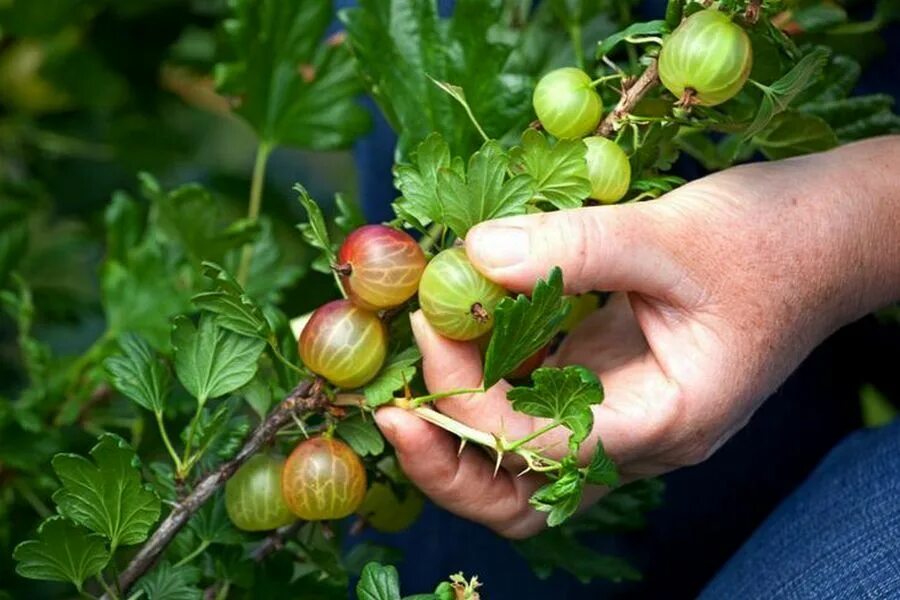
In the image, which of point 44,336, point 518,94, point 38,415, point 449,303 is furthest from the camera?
point 44,336

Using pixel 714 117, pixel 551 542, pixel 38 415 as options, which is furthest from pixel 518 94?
pixel 38 415

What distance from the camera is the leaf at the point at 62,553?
56 centimetres

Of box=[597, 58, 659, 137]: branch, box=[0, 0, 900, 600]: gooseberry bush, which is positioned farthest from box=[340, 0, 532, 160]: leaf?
box=[597, 58, 659, 137]: branch

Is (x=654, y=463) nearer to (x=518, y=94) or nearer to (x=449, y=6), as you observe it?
(x=518, y=94)

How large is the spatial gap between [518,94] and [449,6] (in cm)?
20

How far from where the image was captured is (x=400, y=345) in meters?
0.62

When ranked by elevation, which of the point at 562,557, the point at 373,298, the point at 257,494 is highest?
the point at 373,298

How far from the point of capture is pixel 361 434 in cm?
60

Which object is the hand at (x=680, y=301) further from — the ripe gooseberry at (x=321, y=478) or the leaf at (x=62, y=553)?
the leaf at (x=62, y=553)

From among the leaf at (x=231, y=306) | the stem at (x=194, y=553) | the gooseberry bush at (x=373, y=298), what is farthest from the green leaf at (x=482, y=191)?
the stem at (x=194, y=553)

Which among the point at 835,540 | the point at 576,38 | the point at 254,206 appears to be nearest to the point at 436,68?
the point at 576,38

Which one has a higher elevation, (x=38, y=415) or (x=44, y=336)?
(x=38, y=415)

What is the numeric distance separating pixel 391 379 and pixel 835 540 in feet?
0.92

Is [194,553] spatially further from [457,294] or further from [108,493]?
[457,294]
